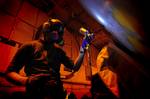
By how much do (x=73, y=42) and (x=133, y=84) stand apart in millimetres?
2725

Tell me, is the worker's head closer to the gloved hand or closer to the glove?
the glove

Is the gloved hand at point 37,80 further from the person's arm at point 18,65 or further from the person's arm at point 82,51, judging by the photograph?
the person's arm at point 82,51

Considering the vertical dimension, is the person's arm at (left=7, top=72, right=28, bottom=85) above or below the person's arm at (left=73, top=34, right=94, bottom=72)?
below

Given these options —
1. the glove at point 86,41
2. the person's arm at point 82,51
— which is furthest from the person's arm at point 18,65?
the glove at point 86,41

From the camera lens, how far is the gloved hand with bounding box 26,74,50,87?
1.41 m

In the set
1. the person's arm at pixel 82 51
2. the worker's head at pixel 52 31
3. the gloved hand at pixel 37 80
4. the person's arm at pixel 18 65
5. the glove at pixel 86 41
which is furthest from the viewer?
the glove at pixel 86 41

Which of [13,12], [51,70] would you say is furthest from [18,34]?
[51,70]

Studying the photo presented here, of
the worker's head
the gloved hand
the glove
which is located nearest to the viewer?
the gloved hand

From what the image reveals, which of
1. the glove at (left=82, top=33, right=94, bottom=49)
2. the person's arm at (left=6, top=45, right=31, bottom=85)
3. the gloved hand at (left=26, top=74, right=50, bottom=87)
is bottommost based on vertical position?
the gloved hand at (left=26, top=74, right=50, bottom=87)

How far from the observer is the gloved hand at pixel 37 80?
1.41 meters

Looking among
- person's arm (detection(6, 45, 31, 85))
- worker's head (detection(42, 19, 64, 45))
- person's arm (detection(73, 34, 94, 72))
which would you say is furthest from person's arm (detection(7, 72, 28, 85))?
person's arm (detection(73, 34, 94, 72))

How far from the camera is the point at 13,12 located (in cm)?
338

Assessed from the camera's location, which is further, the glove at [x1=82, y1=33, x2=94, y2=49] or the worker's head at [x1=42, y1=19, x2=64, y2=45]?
the glove at [x1=82, y1=33, x2=94, y2=49]

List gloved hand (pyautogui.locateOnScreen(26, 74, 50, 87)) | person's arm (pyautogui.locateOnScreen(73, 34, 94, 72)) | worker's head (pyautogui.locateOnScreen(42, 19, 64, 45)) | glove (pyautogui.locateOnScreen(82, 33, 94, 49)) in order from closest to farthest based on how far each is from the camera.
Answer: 1. gloved hand (pyautogui.locateOnScreen(26, 74, 50, 87))
2. worker's head (pyautogui.locateOnScreen(42, 19, 64, 45))
3. person's arm (pyautogui.locateOnScreen(73, 34, 94, 72))
4. glove (pyautogui.locateOnScreen(82, 33, 94, 49))
